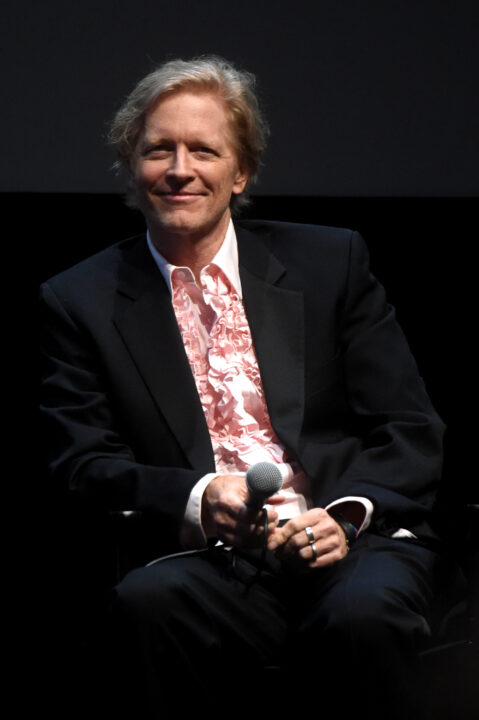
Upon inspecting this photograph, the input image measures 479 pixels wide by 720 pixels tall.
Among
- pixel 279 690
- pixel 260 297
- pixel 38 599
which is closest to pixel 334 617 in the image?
pixel 279 690

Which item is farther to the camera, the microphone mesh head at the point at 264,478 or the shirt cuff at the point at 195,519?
the shirt cuff at the point at 195,519

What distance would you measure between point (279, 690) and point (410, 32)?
201cm

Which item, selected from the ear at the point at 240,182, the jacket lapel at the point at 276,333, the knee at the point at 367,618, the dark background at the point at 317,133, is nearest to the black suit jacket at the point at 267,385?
the jacket lapel at the point at 276,333

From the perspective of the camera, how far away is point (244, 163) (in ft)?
9.27

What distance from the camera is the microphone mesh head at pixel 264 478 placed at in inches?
83.8

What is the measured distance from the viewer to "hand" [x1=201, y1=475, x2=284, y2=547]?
2303 mm

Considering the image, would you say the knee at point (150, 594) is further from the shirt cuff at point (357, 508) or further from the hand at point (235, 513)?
the shirt cuff at point (357, 508)

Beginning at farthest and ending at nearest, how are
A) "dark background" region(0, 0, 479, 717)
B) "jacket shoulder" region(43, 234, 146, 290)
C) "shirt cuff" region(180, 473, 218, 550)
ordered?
"dark background" region(0, 0, 479, 717), "jacket shoulder" region(43, 234, 146, 290), "shirt cuff" region(180, 473, 218, 550)

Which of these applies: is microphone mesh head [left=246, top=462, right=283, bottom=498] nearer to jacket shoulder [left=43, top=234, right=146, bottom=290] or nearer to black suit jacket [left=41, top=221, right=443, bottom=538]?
black suit jacket [left=41, top=221, right=443, bottom=538]

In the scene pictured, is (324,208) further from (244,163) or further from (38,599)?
(38,599)

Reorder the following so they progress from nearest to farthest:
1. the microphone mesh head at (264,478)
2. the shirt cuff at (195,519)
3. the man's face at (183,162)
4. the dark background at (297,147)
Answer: the microphone mesh head at (264,478), the shirt cuff at (195,519), the man's face at (183,162), the dark background at (297,147)

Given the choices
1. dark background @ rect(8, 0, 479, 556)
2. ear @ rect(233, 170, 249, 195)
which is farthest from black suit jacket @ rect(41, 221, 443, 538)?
dark background @ rect(8, 0, 479, 556)

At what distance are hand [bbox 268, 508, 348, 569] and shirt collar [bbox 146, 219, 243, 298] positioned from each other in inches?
25.8

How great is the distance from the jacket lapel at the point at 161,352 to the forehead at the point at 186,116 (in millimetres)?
327
